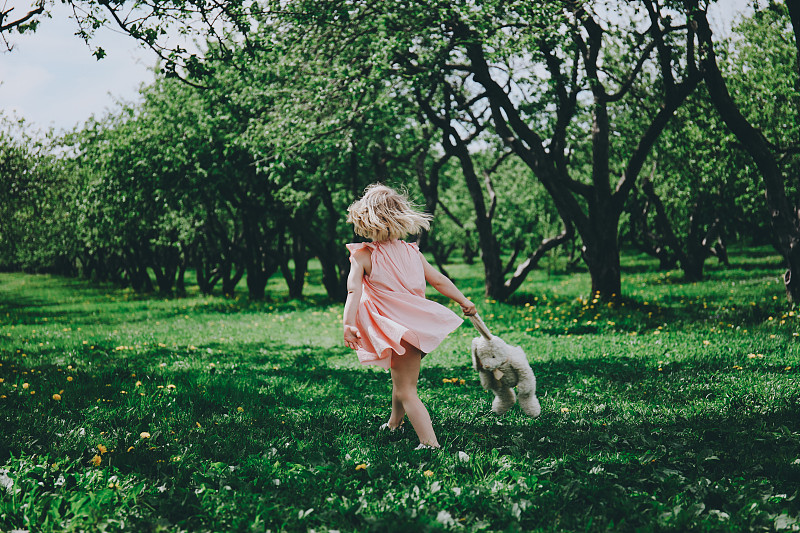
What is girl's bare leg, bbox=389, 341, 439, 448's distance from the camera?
405cm

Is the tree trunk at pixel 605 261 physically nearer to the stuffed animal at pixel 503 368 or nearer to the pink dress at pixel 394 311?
the stuffed animal at pixel 503 368

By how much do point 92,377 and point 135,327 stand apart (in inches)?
293

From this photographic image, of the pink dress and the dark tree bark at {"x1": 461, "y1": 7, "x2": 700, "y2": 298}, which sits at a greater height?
the dark tree bark at {"x1": 461, "y1": 7, "x2": 700, "y2": 298}

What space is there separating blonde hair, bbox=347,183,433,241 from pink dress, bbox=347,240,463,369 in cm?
12

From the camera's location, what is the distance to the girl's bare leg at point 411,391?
4055mm

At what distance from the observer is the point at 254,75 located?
12.4 metres

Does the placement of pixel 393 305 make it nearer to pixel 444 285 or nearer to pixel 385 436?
pixel 444 285

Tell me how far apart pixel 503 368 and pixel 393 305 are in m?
1.00

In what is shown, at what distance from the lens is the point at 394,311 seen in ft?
13.6

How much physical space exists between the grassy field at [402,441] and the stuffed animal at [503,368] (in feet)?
0.85

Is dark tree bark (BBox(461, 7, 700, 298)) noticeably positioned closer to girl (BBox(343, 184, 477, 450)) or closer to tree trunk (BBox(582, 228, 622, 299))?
tree trunk (BBox(582, 228, 622, 299))

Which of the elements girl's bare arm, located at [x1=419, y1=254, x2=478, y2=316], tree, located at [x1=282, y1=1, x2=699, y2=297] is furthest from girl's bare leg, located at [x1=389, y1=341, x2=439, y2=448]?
tree, located at [x1=282, y1=1, x2=699, y2=297]

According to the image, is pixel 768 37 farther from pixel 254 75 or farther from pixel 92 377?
pixel 92 377

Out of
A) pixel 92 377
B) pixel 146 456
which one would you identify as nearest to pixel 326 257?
pixel 92 377
